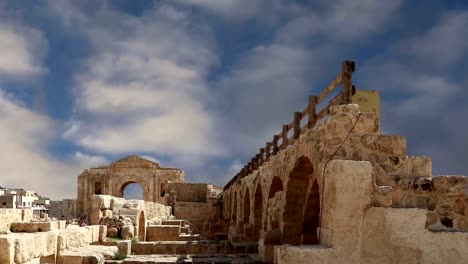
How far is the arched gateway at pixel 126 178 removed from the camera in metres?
41.9

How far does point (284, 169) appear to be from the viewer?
10.9 m

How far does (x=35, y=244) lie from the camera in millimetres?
6598

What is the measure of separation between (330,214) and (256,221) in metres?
12.0

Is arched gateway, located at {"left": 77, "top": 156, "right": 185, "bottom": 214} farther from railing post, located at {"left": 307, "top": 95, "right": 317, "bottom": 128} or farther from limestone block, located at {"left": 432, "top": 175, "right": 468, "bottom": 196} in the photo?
limestone block, located at {"left": 432, "top": 175, "right": 468, "bottom": 196}

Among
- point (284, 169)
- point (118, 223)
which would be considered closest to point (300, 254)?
point (284, 169)

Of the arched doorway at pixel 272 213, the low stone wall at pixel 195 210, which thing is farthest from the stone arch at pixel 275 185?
the low stone wall at pixel 195 210

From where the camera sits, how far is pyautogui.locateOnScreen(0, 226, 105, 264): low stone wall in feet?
18.3

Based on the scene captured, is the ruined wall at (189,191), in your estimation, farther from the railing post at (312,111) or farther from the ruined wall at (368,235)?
the ruined wall at (368,235)

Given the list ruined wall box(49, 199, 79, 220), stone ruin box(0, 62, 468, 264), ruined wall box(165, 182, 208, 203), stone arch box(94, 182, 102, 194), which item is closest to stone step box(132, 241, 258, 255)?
stone ruin box(0, 62, 468, 264)

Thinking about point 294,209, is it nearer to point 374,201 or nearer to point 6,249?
point 374,201

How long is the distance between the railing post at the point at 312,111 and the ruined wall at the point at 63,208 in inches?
1416

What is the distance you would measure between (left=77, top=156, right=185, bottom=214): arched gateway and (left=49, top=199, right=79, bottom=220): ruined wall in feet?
3.08

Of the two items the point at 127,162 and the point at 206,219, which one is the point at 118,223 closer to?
the point at 206,219

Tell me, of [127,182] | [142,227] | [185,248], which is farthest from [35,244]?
[127,182]
